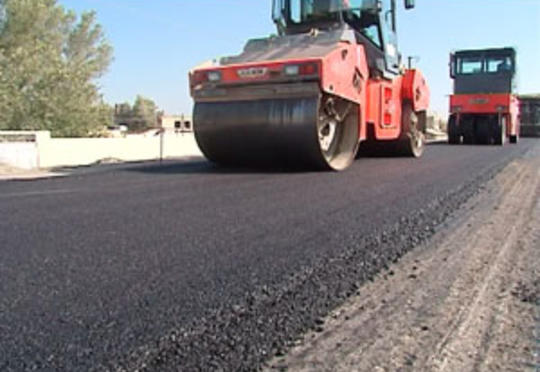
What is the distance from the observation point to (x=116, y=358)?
182cm

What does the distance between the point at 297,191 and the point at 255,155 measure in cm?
217

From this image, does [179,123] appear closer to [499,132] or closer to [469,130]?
[469,130]

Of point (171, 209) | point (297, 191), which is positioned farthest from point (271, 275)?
point (297, 191)

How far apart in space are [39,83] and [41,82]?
8 cm

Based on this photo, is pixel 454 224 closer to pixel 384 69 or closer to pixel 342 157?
pixel 342 157

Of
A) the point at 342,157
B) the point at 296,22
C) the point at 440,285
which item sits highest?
the point at 296,22

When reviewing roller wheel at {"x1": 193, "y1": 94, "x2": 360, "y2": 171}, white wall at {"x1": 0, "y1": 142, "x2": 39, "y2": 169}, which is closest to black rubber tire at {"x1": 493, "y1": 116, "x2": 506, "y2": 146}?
roller wheel at {"x1": 193, "y1": 94, "x2": 360, "y2": 171}

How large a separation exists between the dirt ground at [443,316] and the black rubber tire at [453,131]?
16004 millimetres

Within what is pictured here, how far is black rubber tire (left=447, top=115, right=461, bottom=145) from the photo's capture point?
19.2 metres

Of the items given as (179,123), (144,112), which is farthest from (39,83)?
(144,112)

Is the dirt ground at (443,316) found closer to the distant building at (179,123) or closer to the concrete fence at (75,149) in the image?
the concrete fence at (75,149)

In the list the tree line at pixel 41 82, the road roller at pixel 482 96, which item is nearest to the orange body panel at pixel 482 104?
the road roller at pixel 482 96

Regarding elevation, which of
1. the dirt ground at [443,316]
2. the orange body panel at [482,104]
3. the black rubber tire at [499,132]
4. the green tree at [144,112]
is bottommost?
the dirt ground at [443,316]

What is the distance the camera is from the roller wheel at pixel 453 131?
19172mm
